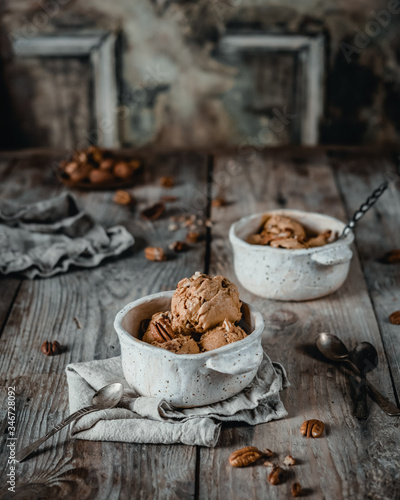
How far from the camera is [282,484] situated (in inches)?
37.2

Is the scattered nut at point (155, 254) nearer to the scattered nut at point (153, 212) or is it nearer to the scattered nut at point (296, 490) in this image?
the scattered nut at point (153, 212)

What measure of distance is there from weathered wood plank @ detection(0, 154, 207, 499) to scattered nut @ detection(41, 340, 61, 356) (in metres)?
0.02

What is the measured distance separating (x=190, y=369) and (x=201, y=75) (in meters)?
1.94

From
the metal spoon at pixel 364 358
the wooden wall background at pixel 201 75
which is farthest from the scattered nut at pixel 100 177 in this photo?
the metal spoon at pixel 364 358

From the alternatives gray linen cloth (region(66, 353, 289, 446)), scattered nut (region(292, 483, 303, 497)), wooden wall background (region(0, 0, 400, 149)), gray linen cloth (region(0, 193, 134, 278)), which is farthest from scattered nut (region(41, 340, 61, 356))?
wooden wall background (region(0, 0, 400, 149))

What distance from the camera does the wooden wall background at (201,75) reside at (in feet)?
8.60

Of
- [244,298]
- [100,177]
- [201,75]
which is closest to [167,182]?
[100,177]

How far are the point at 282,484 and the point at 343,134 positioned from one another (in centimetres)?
212

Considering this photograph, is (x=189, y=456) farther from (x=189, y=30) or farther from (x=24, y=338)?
(x=189, y=30)

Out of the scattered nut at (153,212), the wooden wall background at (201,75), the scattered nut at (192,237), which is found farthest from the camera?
the wooden wall background at (201,75)

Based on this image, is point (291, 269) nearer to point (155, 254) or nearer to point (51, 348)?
point (155, 254)

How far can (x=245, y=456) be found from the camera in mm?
988

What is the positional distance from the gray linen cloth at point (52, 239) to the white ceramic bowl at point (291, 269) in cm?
43

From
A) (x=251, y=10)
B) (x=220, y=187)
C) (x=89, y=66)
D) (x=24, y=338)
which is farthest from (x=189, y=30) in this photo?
(x=24, y=338)
